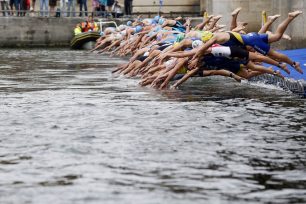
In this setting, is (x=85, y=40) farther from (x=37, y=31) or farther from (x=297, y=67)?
(x=297, y=67)

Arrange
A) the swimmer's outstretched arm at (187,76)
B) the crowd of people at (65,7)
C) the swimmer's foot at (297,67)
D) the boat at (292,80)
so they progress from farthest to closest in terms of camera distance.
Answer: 1. the crowd of people at (65,7)
2. the swimmer's outstretched arm at (187,76)
3. the swimmer's foot at (297,67)
4. the boat at (292,80)

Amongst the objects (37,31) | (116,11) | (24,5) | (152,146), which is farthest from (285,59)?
(24,5)

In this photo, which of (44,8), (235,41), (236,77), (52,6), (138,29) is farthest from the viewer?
(52,6)

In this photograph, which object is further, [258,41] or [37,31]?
[37,31]

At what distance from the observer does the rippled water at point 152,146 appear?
1020cm

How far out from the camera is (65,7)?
5691 cm

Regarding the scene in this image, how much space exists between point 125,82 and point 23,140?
36.4 feet

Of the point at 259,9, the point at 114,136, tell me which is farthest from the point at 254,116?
the point at 259,9

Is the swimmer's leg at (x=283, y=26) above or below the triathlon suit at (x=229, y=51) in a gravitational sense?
above

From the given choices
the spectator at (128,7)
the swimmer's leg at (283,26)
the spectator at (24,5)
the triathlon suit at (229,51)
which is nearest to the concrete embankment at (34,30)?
the spectator at (24,5)

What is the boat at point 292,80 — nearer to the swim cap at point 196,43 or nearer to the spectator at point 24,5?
the swim cap at point 196,43

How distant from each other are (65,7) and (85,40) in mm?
8474

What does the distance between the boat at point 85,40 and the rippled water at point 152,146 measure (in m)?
26.8

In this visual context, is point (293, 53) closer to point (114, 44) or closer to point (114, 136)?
point (114, 136)
